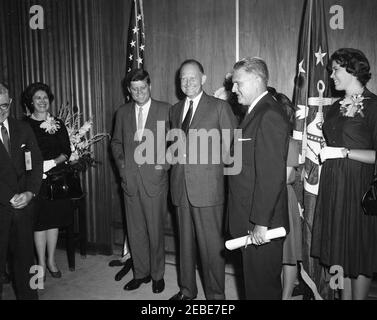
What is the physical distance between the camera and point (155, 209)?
126 inches

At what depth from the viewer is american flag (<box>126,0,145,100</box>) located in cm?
368

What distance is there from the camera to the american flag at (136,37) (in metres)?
3.68

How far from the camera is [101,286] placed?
335 cm

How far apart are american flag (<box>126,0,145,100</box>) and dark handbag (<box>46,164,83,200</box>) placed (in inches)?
49.1

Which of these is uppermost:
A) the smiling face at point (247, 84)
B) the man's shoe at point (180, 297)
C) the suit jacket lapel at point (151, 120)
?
the smiling face at point (247, 84)

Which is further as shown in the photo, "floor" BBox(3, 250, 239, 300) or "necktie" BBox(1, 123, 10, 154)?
"floor" BBox(3, 250, 239, 300)

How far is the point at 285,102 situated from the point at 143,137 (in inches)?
49.1

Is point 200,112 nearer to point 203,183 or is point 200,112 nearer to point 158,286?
point 203,183

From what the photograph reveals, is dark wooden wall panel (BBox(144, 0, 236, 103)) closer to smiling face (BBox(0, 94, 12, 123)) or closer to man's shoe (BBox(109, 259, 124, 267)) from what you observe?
smiling face (BBox(0, 94, 12, 123))

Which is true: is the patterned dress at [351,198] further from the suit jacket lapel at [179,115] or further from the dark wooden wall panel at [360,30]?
the suit jacket lapel at [179,115]

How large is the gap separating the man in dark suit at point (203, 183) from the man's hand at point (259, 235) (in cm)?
78

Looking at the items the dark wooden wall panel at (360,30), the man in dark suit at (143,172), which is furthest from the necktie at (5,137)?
the dark wooden wall panel at (360,30)

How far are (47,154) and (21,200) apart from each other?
33.0 inches

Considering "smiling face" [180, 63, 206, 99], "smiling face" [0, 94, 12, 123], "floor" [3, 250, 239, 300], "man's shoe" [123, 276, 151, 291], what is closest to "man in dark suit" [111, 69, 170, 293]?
"man's shoe" [123, 276, 151, 291]
